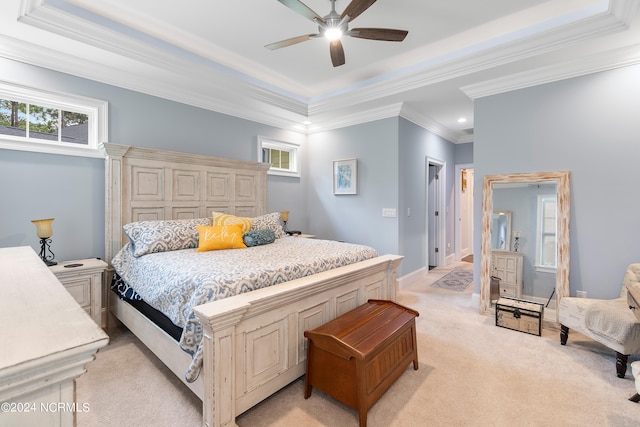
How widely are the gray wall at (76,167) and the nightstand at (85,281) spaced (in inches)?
14.8

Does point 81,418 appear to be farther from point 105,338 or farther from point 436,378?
point 436,378

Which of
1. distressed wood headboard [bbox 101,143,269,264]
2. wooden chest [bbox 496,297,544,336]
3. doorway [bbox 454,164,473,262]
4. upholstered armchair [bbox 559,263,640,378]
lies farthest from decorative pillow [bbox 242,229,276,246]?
doorway [bbox 454,164,473,262]

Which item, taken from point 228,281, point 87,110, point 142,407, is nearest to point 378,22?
point 228,281

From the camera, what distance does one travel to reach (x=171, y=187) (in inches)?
137

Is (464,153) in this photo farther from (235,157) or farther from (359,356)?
(359,356)

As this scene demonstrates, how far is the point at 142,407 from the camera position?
6.07ft

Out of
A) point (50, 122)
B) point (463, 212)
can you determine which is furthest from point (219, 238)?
point (463, 212)

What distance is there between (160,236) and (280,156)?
270 cm

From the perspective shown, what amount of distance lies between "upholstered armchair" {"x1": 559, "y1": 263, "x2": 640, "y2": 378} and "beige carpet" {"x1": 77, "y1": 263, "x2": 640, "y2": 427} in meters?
0.20

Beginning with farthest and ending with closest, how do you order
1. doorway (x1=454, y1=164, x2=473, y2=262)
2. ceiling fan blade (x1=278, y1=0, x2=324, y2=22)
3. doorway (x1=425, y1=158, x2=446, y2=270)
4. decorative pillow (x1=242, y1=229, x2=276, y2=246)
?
1. doorway (x1=454, y1=164, x2=473, y2=262)
2. doorway (x1=425, y1=158, x2=446, y2=270)
3. decorative pillow (x1=242, y1=229, x2=276, y2=246)
4. ceiling fan blade (x1=278, y1=0, x2=324, y2=22)

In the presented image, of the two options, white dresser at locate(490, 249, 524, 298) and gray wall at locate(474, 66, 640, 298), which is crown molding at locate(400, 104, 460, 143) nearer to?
gray wall at locate(474, 66, 640, 298)

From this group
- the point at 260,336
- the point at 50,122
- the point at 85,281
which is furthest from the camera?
the point at 50,122

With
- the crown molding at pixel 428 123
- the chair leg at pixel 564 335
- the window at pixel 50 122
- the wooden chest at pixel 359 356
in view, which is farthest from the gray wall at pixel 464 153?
the window at pixel 50 122

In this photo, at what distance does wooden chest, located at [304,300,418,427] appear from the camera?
1664 mm
